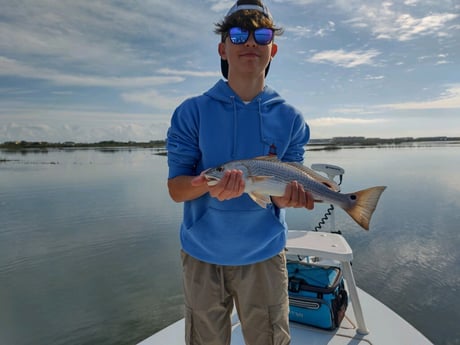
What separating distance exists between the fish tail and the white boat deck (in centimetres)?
140

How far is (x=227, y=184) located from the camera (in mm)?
2119

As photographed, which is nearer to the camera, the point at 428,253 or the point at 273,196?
the point at 273,196

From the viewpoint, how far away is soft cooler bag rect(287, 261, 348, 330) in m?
4.09

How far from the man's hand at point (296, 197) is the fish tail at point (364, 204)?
376 mm

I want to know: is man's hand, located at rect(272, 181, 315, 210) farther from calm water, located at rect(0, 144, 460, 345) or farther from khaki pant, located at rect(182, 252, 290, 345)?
calm water, located at rect(0, 144, 460, 345)

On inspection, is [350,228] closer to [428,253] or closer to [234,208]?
[428,253]

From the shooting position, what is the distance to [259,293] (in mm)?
2371

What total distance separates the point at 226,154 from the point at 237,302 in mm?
1121

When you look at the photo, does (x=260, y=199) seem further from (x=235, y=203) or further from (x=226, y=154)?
(x=226, y=154)

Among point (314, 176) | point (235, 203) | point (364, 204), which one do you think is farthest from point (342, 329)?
point (235, 203)

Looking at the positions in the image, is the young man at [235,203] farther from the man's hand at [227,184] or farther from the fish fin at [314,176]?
the fish fin at [314,176]

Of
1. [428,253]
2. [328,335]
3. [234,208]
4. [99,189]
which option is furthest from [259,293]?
[99,189]

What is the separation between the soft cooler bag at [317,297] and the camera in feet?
13.4

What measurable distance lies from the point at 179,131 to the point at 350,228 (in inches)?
398
